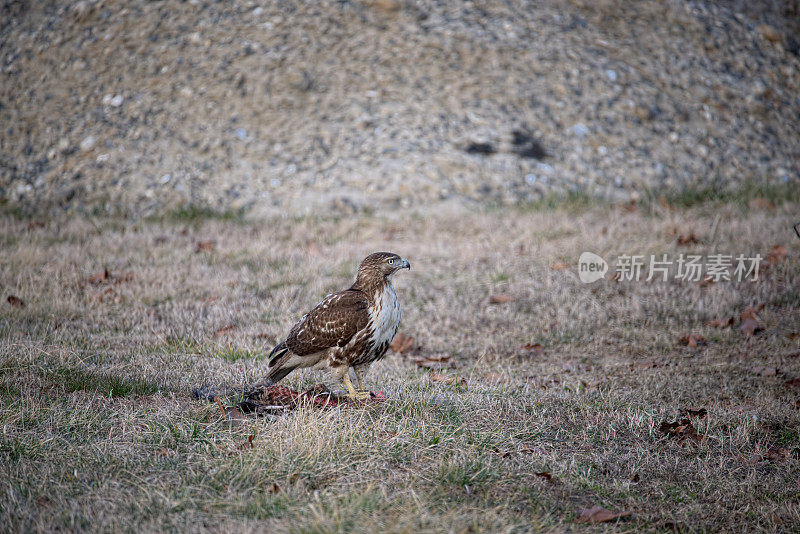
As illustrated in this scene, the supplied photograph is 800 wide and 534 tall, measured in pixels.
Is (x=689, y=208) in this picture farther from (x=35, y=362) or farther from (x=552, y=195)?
(x=35, y=362)

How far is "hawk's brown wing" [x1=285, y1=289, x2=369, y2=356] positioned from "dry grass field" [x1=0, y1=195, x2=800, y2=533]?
1.68 feet

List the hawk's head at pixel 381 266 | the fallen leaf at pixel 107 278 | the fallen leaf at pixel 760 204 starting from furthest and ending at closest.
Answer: the fallen leaf at pixel 760 204 → the fallen leaf at pixel 107 278 → the hawk's head at pixel 381 266

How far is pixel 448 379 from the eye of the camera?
6.20m

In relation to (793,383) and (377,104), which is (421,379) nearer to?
(793,383)

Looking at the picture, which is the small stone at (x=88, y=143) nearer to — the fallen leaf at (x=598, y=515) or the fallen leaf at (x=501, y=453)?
the fallen leaf at (x=501, y=453)

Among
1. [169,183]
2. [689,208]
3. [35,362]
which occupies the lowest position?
[689,208]

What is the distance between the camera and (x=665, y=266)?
934 cm

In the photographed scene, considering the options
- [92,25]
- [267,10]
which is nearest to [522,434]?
[267,10]

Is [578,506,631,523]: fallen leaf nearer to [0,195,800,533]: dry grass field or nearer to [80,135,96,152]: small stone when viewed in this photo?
[0,195,800,533]: dry grass field

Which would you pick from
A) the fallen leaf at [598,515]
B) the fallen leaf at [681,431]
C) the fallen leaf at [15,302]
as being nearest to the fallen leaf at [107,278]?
the fallen leaf at [15,302]

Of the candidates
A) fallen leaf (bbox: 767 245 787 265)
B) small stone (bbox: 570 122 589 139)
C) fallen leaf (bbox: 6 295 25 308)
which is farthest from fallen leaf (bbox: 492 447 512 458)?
small stone (bbox: 570 122 589 139)

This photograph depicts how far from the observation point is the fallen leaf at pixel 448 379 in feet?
20.1

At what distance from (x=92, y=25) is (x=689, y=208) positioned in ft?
40.6

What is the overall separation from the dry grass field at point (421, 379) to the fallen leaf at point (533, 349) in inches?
1.4
